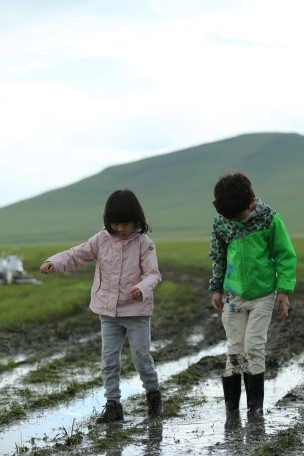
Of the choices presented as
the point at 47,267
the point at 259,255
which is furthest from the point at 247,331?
the point at 47,267

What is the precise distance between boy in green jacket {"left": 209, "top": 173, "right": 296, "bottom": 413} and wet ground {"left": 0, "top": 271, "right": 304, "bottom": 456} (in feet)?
1.07

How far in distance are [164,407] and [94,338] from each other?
7090 mm

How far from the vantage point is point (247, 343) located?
311 inches

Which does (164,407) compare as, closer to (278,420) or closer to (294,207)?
(278,420)

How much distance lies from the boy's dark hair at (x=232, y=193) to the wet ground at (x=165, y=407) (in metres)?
Answer: 1.66

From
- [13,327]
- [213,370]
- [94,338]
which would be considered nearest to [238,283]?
[213,370]

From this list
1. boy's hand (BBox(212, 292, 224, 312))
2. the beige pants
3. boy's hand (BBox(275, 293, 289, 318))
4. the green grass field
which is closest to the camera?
boy's hand (BBox(275, 293, 289, 318))

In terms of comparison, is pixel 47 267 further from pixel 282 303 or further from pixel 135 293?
pixel 282 303

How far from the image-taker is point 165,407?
318 inches

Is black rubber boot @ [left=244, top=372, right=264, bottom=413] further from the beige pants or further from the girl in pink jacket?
the girl in pink jacket

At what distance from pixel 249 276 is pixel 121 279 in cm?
105

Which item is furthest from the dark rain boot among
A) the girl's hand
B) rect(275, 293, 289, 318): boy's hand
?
rect(275, 293, 289, 318): boy's hand

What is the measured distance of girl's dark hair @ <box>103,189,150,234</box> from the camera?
7.86 metres

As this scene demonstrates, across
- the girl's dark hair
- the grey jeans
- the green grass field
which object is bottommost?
the green grass field
